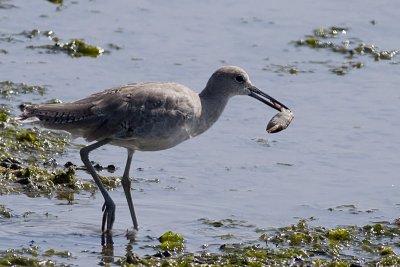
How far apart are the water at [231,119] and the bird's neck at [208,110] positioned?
69cm

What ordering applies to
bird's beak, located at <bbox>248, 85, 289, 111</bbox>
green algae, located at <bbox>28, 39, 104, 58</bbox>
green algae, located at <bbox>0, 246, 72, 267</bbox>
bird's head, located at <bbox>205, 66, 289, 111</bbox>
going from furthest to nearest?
green algae, located at <bbox>28, 39, 104, 58</bbox>
bird's beak, located at <bbox>248, 85, 289, 111</bbox>
bird's head, located at <bbox>205, 66, 289, 111</bbox>
green algae, located at <bbox>0, 246, 72, 267</bbox>

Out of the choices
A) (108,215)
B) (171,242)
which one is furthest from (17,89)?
(171,242)

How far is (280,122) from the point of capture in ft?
35.1

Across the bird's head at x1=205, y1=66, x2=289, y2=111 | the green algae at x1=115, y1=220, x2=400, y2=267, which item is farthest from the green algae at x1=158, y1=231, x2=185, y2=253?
the bird's head at x1=205, y1=66, x2=289, y2=111

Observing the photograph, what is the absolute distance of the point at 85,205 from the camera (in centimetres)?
1041

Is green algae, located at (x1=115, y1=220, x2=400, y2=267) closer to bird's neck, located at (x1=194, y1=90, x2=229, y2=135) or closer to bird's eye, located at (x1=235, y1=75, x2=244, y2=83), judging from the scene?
bird's neck, located at (x1=194, y1=90, x2=229, y2=135)

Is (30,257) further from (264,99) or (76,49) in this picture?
(76,49)

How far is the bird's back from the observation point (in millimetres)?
9828

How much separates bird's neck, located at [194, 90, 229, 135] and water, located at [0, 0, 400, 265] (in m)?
0.69

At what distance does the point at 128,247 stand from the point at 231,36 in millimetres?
5876

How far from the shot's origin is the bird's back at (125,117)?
32.2 feet

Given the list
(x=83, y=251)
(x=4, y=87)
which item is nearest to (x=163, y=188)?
(x=83, y=251)

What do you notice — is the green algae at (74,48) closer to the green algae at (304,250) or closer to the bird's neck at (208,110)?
the bird's neck at (208,110)

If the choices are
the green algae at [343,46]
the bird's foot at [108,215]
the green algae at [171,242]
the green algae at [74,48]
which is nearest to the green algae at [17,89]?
the green algae at [74,48]
